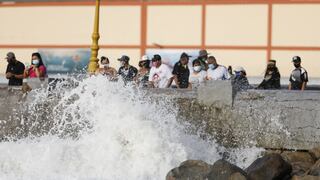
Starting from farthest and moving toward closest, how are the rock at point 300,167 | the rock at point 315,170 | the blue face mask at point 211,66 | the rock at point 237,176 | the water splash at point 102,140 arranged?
the blue face mask at point 211,66, the water splash at point 102,140, the rock at point 300,167, the rock at point 315,170, the rock at point 237,176

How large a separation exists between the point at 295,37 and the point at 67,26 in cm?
749

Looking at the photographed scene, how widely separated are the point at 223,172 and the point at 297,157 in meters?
2.25

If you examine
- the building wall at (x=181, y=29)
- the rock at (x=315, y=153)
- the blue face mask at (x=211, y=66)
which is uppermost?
the building wall at (x=181, y=29)

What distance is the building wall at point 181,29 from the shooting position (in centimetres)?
2189

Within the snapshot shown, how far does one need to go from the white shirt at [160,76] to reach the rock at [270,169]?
3.48 metres

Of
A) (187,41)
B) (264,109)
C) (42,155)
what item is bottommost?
(42,155)

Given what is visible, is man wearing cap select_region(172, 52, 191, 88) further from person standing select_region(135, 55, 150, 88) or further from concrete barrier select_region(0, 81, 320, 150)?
concrete barrier select_region(0, 81, 320, 150)

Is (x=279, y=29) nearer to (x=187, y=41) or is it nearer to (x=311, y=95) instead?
(x=187, y=41)

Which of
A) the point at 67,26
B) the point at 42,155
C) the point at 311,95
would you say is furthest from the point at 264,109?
the point at 67,26

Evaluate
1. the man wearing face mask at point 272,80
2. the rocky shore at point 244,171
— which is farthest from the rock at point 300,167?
the man wearing face mask at point 272,80

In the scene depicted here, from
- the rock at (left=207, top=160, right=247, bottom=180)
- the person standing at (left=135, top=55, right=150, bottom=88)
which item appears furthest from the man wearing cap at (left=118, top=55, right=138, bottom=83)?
the rock at (left=207, top=160, right=247, bottom=180)

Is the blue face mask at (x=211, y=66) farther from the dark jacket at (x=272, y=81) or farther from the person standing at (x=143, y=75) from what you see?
the person standing at (x=143, y=75)

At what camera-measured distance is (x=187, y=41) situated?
2284 centimetres

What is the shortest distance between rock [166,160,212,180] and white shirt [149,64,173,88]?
10.5 feet
